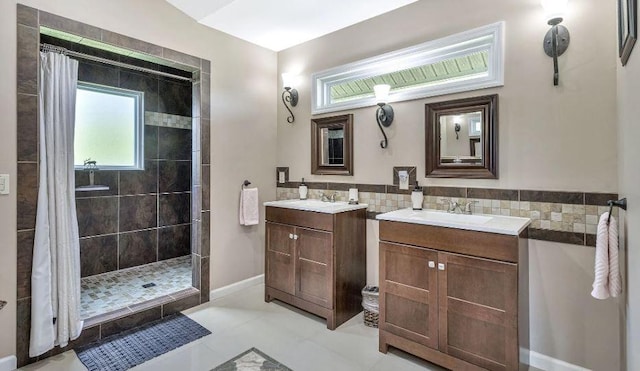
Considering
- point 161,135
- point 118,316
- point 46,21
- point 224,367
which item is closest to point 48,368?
point 118,316

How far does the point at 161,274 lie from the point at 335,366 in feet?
8.26

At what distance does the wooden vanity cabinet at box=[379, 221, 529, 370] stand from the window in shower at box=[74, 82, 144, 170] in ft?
10.8

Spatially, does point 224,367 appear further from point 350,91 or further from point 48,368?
point 350,91

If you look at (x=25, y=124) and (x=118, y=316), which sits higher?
(x=25, y=124)

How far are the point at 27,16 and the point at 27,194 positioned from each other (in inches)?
44.6

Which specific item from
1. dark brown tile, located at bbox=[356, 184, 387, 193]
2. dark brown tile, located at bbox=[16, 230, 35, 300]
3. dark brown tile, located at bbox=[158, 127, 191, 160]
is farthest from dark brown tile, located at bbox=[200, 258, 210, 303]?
dark brown tile, located at bbox=[158, 127, 191, 160]

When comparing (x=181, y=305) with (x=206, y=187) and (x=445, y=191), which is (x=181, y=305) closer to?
(x=206, y=187)

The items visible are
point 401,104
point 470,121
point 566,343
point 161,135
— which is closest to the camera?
point 566,343

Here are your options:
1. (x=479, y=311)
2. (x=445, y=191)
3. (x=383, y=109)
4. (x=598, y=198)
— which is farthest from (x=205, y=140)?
(x=598, y=198)

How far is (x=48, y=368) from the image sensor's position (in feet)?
6.79

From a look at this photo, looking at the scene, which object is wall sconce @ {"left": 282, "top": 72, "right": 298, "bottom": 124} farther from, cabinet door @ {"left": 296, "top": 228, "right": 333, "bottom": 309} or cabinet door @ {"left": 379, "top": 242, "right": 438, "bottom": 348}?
cabinet door @ {"left": 379, "top": 242, "right": 438, "bottom": 348}

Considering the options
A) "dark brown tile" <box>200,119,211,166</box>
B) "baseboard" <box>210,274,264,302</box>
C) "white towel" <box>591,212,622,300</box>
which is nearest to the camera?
"white towel" <box>591,212,622,300</box>

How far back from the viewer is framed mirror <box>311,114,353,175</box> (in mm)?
3070

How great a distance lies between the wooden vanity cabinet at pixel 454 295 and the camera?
179 centimetres
